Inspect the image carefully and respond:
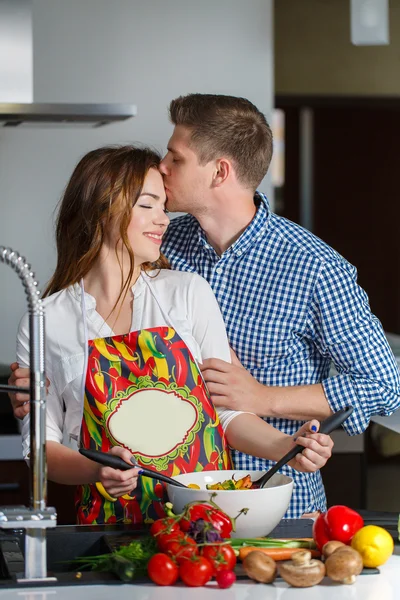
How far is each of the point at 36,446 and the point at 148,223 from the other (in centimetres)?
73

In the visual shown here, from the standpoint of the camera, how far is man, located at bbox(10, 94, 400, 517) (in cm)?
217

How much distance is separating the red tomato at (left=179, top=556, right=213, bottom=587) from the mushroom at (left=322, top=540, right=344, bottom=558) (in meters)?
0.19

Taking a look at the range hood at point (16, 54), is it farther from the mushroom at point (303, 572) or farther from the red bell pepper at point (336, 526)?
the mushroom at point (303, 572)

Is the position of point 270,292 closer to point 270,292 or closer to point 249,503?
point 270,292

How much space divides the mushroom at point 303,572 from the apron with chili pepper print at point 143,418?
52 centimetres

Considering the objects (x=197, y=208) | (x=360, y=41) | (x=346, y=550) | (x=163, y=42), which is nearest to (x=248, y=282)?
(x=197, y=208)

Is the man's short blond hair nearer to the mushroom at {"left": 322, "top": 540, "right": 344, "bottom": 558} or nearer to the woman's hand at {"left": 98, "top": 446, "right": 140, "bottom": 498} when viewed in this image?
the woman's hand at {"left": 98, "top": 446, "right": 140, "bottom": 498}

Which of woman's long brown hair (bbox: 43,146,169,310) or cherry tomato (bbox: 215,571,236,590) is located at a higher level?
woman's long brown hair (bbox: 43,146,169,310)

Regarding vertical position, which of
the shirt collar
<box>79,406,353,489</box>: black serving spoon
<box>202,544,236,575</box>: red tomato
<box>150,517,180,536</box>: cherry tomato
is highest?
the shirt collar

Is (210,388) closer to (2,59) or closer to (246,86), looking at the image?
(2,59)

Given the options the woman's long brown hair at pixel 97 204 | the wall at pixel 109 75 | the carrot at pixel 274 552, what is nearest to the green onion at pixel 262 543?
the carrot at pixel 274 552

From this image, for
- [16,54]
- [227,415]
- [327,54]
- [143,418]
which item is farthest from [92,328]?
[327,54]

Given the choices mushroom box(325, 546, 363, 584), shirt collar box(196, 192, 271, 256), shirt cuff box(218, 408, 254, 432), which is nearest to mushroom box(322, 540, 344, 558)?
mushroom box(325, 546, 363, 584)

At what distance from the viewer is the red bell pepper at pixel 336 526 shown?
4.81ft
